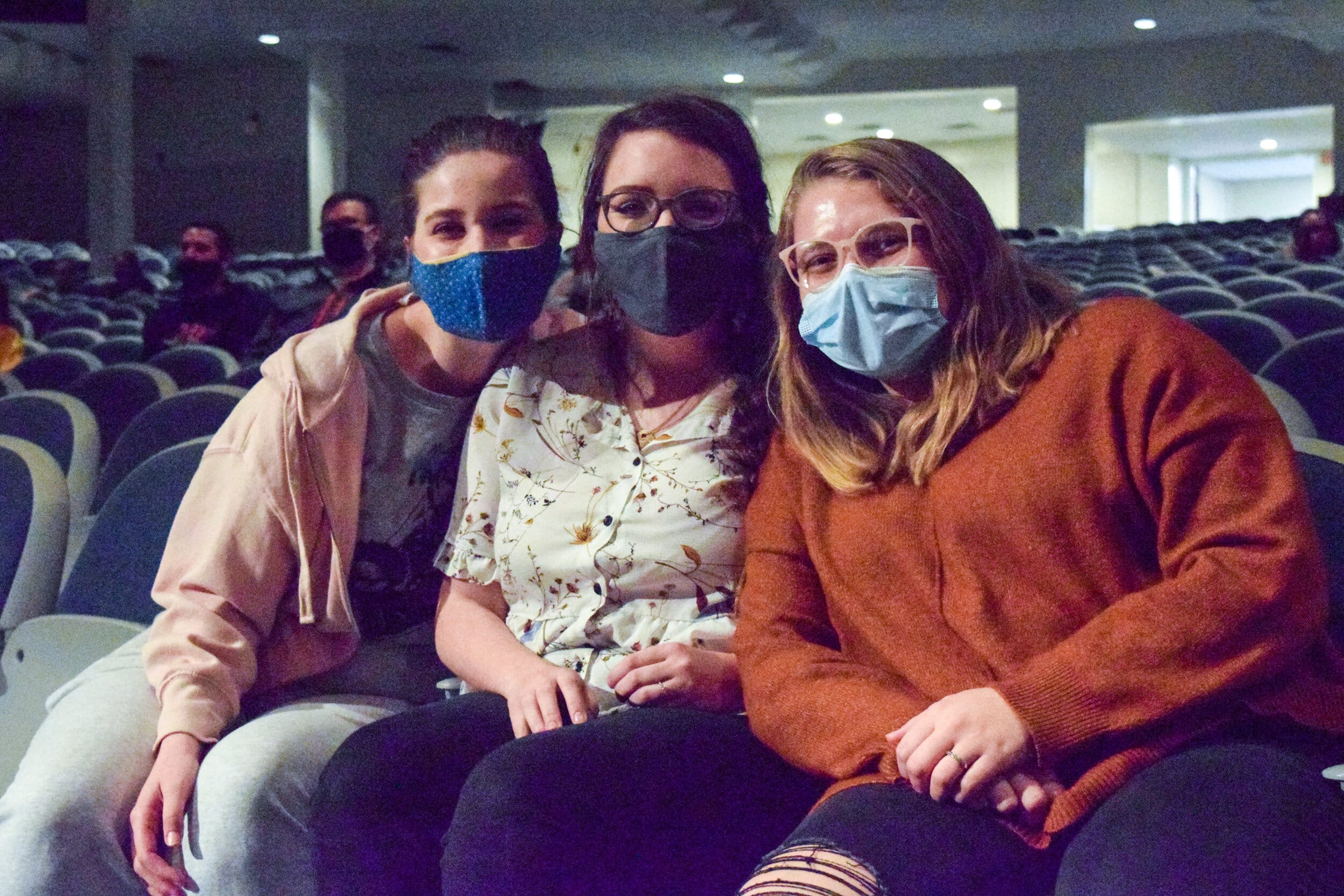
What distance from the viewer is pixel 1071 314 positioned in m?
1.38

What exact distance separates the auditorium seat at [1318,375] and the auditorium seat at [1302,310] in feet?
3.87

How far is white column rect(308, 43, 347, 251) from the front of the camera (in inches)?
A: 593

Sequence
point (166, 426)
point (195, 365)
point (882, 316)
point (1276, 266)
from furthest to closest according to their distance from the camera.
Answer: point (1276, 266)
point (195, 365)
point (166, 426)
point (882, 316)

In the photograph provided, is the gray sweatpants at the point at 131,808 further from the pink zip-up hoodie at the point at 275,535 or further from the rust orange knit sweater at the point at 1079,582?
the rust orange knit sweater at the point at 1079,582

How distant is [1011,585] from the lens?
1274 millimetres

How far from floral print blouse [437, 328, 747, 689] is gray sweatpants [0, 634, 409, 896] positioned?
0.29 m

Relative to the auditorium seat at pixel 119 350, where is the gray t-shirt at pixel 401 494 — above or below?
below

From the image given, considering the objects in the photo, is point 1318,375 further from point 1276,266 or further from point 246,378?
point 1276,266

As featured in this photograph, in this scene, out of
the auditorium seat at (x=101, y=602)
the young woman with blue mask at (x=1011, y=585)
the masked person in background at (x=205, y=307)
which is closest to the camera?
the young woman with blue mask at (x=1011, y=585)

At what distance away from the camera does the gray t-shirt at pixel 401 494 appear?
5.64ft

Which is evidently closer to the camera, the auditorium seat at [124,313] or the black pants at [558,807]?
the black pants at [558,807]

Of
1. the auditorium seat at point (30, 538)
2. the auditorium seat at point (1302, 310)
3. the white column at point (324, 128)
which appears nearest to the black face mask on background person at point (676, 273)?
the auditorium seat at point (30, 538)

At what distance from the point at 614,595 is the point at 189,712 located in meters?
0.50

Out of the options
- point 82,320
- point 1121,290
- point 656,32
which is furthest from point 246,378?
point 656,32
